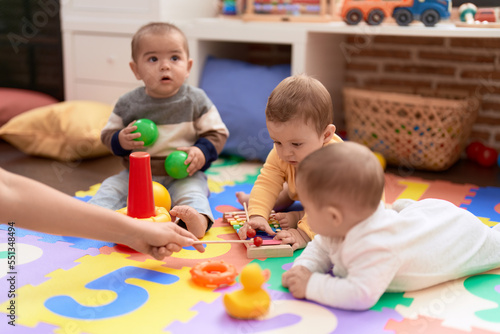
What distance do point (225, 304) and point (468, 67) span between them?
1.65m

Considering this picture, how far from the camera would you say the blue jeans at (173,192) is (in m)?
1.40

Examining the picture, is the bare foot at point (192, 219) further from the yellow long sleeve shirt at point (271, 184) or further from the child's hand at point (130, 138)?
the child's hand at point (130, 138)

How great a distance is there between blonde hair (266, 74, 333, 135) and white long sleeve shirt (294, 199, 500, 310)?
28 centimetres

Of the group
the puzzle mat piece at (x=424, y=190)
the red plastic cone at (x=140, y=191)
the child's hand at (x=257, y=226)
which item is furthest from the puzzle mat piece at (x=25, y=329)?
the puzzle mat piece at (x=424, y=190)

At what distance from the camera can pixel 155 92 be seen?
1549 millimetres

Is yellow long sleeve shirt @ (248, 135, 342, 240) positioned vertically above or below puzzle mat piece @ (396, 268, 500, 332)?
above

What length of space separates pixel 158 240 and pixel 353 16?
129 cm

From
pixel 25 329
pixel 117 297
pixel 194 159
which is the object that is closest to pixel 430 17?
pixel 194 159

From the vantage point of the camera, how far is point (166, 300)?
3.23 ft

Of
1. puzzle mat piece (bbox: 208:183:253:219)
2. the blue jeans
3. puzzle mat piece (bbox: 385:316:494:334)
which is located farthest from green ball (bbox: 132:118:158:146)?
puzzle mat piece (bbox: 385:316:494:334)

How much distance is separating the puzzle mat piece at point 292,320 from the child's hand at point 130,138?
62cm

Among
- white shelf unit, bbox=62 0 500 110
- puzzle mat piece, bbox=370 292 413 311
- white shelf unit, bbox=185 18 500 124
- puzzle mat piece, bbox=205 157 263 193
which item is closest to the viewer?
puzzle mat piece, bbox=370 292 413 311

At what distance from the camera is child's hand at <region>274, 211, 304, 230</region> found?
1.34 meters

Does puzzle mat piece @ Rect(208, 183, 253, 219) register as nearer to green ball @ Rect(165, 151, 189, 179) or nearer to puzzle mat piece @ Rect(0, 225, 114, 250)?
green ball @ Rect(165, 151, 189, 179)
